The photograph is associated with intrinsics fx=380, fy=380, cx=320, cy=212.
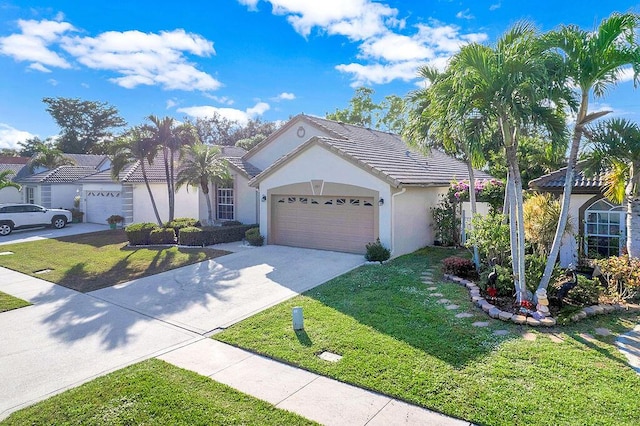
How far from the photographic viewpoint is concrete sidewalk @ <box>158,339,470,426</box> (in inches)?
194

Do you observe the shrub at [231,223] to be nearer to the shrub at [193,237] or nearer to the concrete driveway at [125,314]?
the shrub at [193,237]

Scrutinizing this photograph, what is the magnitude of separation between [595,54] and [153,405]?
9911 millimetres

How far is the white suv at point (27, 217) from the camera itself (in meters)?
22.7

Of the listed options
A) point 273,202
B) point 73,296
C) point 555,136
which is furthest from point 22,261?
point 555,136

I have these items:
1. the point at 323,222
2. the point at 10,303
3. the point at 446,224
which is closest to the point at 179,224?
the point at 323,222

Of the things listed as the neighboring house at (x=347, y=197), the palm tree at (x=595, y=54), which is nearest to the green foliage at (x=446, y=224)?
the neighboring house at (x=347, y=197)

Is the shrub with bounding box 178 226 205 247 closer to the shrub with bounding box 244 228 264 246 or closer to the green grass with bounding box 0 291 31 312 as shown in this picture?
the shrub with bounding box 244 228 264 246

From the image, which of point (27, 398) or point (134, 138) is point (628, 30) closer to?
point (27, 398)

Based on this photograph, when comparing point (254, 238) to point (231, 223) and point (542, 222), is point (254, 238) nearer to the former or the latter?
point (231, 223)

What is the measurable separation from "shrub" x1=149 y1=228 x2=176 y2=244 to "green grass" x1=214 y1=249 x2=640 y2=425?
450 inches

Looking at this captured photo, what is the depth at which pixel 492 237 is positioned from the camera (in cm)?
1061

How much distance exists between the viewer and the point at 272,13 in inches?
618

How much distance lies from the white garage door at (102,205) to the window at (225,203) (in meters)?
8.36

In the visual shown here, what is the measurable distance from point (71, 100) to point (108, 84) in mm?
28910
